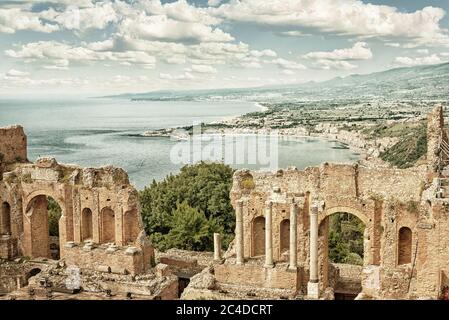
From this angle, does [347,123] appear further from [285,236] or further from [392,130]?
[285,236]

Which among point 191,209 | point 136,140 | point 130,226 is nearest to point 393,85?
point 191,209

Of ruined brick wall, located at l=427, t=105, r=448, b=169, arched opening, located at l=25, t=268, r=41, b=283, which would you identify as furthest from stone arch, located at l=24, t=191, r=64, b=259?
ruined brick wall, located at l=427, t=105, r=448, b=169

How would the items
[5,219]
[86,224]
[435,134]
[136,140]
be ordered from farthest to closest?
[136,140] < [5,219] < [86,224] < [435,134]

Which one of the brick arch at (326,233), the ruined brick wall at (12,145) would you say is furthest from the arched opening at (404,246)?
the ruined brick wall at (12,145)
